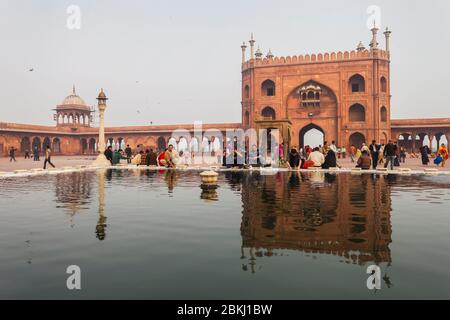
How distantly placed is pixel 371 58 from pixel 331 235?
29.3m

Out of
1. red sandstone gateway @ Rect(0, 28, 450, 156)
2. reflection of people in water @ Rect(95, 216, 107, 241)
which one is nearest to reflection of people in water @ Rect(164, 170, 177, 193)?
reflection of people in water @ Rect(95, 216, 107, 241)

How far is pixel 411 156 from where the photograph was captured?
29.6 metres

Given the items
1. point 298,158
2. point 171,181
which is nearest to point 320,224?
point 171,181

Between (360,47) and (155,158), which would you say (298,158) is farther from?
(360,47)

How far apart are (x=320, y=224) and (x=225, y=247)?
1467 millimetres

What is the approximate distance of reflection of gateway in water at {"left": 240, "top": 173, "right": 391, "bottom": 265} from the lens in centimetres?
346

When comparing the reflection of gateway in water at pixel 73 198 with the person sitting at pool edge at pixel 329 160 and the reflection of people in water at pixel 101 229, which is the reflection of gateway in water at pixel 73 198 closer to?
the reflection of people in water at pixel 101 229

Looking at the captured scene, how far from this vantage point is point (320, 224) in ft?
14.7

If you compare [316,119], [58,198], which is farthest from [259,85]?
[58,198]

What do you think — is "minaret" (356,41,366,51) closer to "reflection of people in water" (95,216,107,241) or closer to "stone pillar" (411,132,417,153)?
"stone pillar" (411,132,417,153)

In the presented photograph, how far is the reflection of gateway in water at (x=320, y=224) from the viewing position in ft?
11.3

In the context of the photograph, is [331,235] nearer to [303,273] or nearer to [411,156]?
[303,273]

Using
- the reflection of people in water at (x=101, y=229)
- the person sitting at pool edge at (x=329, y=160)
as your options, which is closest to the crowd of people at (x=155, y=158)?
the person sitting at pool edge at (x=329, y=160)

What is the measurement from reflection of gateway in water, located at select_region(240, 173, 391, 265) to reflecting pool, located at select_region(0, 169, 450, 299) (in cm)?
1
